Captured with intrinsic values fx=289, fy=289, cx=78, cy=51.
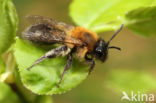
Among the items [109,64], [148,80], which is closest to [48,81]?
[148,80]

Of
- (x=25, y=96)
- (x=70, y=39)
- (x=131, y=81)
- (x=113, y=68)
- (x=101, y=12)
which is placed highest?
(x=101, y=12)

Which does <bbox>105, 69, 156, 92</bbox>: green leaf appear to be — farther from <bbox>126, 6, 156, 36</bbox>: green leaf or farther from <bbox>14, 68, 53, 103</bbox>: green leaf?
<bbox>14, 68, 53, 103</bbox>: green leaf

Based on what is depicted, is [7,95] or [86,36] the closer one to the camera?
[7,95]

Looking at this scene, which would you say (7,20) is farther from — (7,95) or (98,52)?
(98,52)

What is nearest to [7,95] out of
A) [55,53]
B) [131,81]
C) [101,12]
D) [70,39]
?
[55,53]

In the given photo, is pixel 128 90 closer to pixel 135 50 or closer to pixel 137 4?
pixel 137 4

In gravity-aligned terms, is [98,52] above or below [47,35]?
below

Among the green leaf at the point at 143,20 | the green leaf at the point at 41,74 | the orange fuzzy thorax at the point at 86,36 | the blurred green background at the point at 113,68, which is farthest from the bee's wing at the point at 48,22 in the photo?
the blurred green background at the point at 113,68
